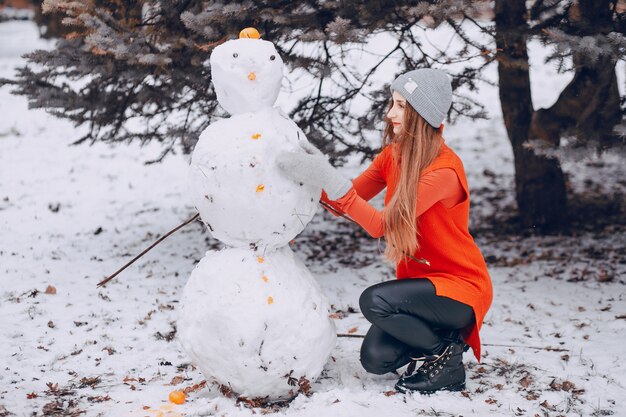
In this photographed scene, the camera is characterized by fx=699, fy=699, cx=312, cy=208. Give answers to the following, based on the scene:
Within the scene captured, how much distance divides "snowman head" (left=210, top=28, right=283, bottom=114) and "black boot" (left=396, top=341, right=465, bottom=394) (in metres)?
1.58

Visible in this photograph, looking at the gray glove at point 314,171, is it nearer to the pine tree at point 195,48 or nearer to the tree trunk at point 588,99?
the pine tree at point 195,48

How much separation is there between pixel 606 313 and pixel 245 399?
279 centimetres

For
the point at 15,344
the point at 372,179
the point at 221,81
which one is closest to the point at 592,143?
the point at 372,179

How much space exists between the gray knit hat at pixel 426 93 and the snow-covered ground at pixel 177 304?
1.45 meters

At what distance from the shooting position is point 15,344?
4.40 metres

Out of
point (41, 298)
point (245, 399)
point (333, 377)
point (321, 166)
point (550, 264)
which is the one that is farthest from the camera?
point (550, 264)

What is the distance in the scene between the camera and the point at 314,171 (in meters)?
3.26

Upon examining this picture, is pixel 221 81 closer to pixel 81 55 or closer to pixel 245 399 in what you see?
pixel 245 399

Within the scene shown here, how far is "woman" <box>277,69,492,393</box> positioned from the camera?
3.42 meters

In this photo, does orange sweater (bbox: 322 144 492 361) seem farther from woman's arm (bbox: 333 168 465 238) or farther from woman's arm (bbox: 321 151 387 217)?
woman's arm (bbox: 321 151 387 217)

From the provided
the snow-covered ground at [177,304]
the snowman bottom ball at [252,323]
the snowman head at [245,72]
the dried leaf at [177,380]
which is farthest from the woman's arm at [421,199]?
the dried leaf at [177,380]

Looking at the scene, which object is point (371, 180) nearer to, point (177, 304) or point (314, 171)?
point (314, 171)

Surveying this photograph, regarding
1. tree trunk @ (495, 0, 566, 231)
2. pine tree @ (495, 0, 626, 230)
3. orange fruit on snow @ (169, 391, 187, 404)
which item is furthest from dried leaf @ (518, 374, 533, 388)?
tree trunk @ (495, 0, 566, 231)

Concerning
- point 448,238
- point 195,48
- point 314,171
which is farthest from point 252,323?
point 195,48
